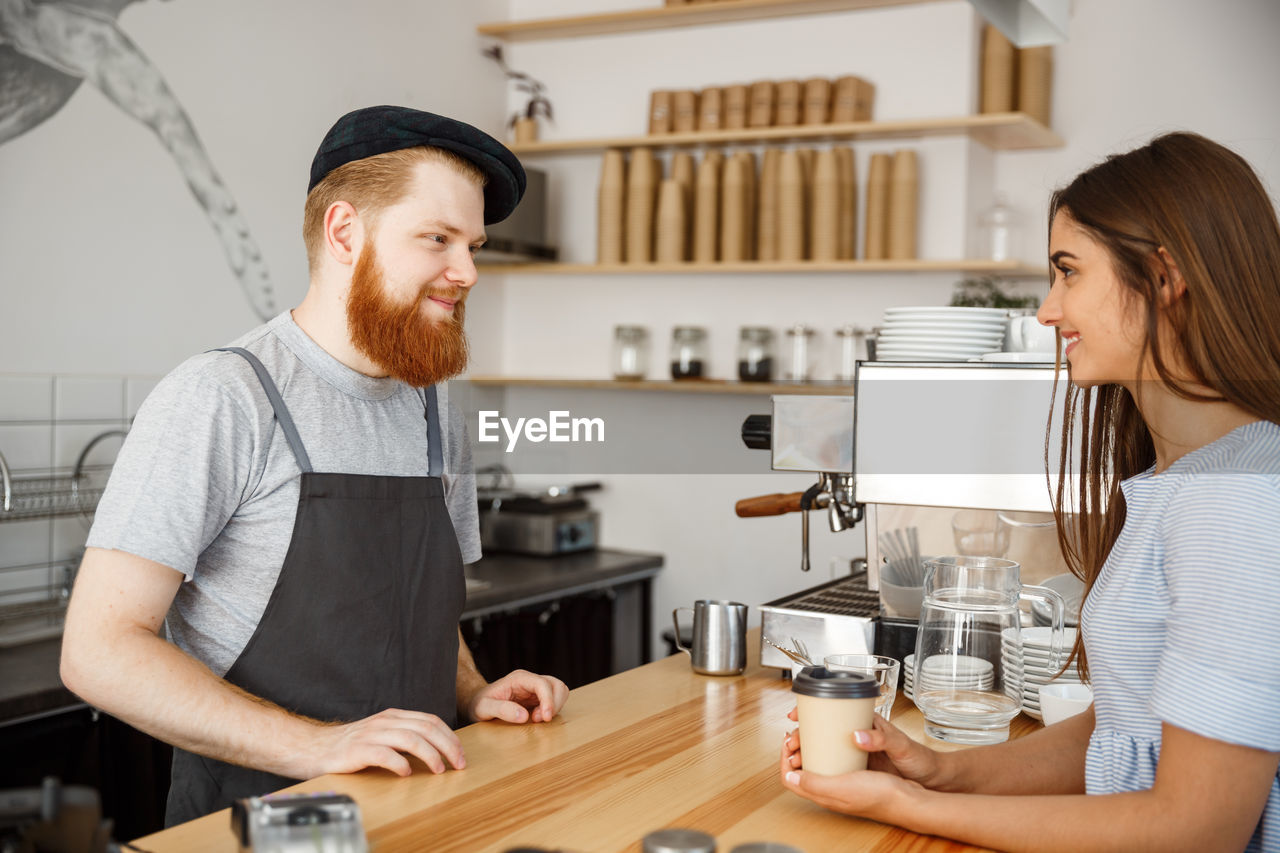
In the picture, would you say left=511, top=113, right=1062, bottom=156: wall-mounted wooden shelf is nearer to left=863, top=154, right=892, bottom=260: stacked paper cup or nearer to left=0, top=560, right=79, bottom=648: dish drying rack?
left=863, top=154, right=892, bottom=260: stacked paper cup

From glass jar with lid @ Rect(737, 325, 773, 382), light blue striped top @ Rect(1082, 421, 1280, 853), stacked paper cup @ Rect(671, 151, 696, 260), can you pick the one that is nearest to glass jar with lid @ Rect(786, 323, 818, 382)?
glass jar with lid @ Rect(737, 325, 773, 382)

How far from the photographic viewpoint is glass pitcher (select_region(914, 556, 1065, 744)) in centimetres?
145

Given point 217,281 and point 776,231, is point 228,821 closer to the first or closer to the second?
point 217,281

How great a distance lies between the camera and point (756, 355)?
3.88m

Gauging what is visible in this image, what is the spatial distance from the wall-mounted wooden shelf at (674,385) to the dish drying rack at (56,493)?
1.53m

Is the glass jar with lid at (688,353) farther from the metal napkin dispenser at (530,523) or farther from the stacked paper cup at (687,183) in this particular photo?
the metal napkin dispenser at (530,523)

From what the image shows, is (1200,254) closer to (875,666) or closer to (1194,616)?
(1194,616)

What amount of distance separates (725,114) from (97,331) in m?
→ 2.07

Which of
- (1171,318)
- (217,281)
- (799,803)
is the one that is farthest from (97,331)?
(1171,318)

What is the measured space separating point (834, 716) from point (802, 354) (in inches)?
108

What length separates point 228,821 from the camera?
3.92 ft

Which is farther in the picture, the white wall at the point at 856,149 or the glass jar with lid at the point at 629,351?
the glass jar with lid at the point at 629,351

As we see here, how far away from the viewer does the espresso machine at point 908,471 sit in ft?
5.30

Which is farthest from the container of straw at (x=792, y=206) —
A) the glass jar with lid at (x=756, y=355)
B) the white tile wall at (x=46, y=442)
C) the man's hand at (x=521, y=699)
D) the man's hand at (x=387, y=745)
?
the man's hand at (x=387, y=745)
